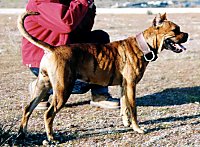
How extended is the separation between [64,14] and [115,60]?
99cm

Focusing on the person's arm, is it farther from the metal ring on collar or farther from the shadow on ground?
the shadow on ground

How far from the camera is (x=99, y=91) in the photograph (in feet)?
30.0

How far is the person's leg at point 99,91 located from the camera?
28.9 feet

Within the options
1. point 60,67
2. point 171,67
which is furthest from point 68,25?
point 171,67

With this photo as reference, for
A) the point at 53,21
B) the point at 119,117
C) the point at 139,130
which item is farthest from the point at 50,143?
the point at 53,21

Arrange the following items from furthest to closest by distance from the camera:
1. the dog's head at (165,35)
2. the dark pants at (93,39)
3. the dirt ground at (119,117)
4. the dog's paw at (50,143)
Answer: the dark pants at (93,39) < the dog's head at (165,35) < the dirt ground at (119,117) < the dog's paw at (50,143)

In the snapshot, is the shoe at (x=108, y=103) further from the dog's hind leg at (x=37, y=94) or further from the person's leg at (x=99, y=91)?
the dog's hind leg at (x=37, y=94)

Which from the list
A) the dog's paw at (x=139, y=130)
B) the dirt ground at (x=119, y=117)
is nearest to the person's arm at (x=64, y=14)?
the dirt ground at (x=119, y=117)

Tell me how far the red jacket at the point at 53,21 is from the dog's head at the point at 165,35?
1089 mm

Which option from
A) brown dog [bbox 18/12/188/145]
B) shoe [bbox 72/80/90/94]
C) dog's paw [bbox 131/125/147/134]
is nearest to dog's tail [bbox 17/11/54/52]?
brown dog [bbox 18/12/188/145]

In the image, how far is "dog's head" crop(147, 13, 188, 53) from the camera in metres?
7.48

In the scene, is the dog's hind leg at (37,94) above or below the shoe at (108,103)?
above

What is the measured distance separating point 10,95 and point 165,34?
11.9 feet

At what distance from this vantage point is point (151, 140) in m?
7.05
